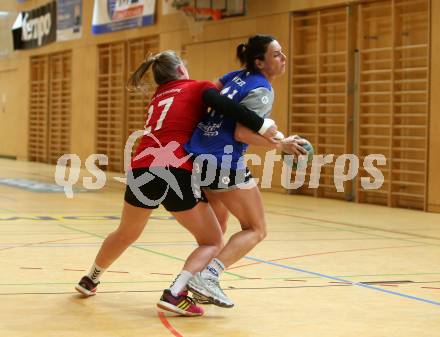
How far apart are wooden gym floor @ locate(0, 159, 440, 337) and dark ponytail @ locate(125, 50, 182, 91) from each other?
1365mm

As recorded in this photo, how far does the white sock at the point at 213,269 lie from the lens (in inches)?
194

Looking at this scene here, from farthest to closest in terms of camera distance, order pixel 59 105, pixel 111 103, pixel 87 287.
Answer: pixel 59 105
pixel 111 103
pixel 87 287

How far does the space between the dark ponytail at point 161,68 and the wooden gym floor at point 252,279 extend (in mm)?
1365

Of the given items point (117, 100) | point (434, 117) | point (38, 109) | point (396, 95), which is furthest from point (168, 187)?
point (38, 109)

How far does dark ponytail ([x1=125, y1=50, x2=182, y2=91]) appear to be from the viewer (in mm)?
5176

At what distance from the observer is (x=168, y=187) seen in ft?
16.2

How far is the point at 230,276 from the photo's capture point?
6.50 m

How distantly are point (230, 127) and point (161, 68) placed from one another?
0.58m

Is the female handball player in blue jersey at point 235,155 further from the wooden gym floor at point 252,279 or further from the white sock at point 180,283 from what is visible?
the wooden gym floor at point 252,279

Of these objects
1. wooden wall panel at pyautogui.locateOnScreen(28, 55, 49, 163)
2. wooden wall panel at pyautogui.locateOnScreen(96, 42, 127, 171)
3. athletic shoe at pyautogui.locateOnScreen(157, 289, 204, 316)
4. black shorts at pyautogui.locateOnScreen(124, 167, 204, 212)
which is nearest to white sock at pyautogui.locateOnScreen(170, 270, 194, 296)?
athletic shoe at pyautogui.locateOnScreen(157, 289, 204, 316)

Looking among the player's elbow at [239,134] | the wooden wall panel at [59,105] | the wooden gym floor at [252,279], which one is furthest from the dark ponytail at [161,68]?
the wooden wall panel at [59,105]

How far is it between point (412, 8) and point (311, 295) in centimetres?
875

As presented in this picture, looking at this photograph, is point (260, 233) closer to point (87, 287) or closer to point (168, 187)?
point (168, 187)

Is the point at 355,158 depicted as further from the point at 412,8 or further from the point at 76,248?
the point at 76,248
